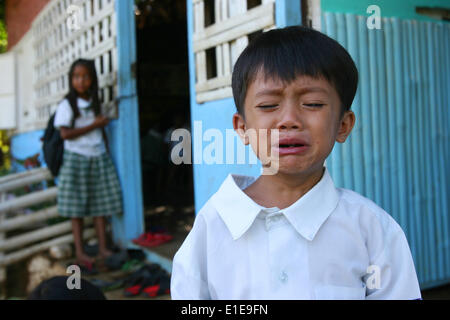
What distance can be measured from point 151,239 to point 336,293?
2.72m

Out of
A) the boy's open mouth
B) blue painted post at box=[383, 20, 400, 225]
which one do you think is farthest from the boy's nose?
blue painted post at box=[383, 20, 400, 225]

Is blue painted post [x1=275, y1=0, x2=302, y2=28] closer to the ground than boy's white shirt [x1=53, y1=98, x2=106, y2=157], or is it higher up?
higher up

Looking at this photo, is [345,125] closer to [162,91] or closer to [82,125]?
[82,125]

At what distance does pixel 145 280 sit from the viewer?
2977mm

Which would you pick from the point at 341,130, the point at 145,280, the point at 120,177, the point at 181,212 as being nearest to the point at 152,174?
the point at 181,212

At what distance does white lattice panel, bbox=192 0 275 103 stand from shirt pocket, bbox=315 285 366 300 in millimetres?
1403

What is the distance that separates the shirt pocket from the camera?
108 cm

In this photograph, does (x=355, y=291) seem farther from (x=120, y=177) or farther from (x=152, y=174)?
(x=152, y=174)

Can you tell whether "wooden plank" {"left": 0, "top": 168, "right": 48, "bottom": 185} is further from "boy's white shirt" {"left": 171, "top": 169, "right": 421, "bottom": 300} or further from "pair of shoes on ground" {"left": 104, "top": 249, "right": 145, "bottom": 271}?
"boy's white shirt" {"left": 171, "top": 169, "right": 421, "bottom": 300}

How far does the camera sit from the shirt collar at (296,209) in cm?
111

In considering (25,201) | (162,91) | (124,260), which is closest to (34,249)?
(25,201)

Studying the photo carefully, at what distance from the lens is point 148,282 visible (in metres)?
2.96

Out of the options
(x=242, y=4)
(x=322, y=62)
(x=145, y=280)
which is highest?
(x=242, y=4)
